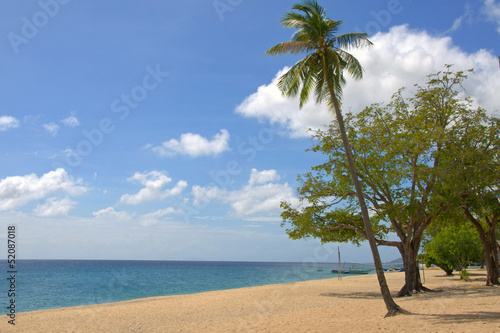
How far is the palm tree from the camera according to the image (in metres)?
12.8

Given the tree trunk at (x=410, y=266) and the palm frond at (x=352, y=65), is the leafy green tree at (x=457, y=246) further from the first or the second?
the palm frond at (x=352, y=65)

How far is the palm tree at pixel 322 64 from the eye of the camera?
12.8 metres

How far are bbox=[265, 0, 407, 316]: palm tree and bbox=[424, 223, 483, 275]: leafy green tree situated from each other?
94.8 feet

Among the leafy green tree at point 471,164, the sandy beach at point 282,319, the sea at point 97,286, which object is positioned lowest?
the sea at point 97,286

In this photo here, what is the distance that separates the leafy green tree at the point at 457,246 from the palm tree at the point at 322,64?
94.8 ft

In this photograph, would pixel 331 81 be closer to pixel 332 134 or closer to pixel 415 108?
pixel 332 134

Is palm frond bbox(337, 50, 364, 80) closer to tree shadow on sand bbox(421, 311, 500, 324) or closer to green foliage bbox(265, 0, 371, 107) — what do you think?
green foliage bbox(265, 0, 371, 107)

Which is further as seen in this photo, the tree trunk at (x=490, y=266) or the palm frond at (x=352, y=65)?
the tree trunk at (x=490, y=266)

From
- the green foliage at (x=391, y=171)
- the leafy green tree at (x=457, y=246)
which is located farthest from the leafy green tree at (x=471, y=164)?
the leafy green tree at (x=457, y=246)

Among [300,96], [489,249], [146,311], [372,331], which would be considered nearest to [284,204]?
[300,96]

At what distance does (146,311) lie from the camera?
19.7 m

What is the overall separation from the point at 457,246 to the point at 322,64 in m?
32.8

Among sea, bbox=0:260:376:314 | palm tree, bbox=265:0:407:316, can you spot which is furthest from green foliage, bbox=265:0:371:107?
sea, bbox=0:260:376:314

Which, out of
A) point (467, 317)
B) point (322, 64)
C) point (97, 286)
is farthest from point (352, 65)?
point (97, 286)
